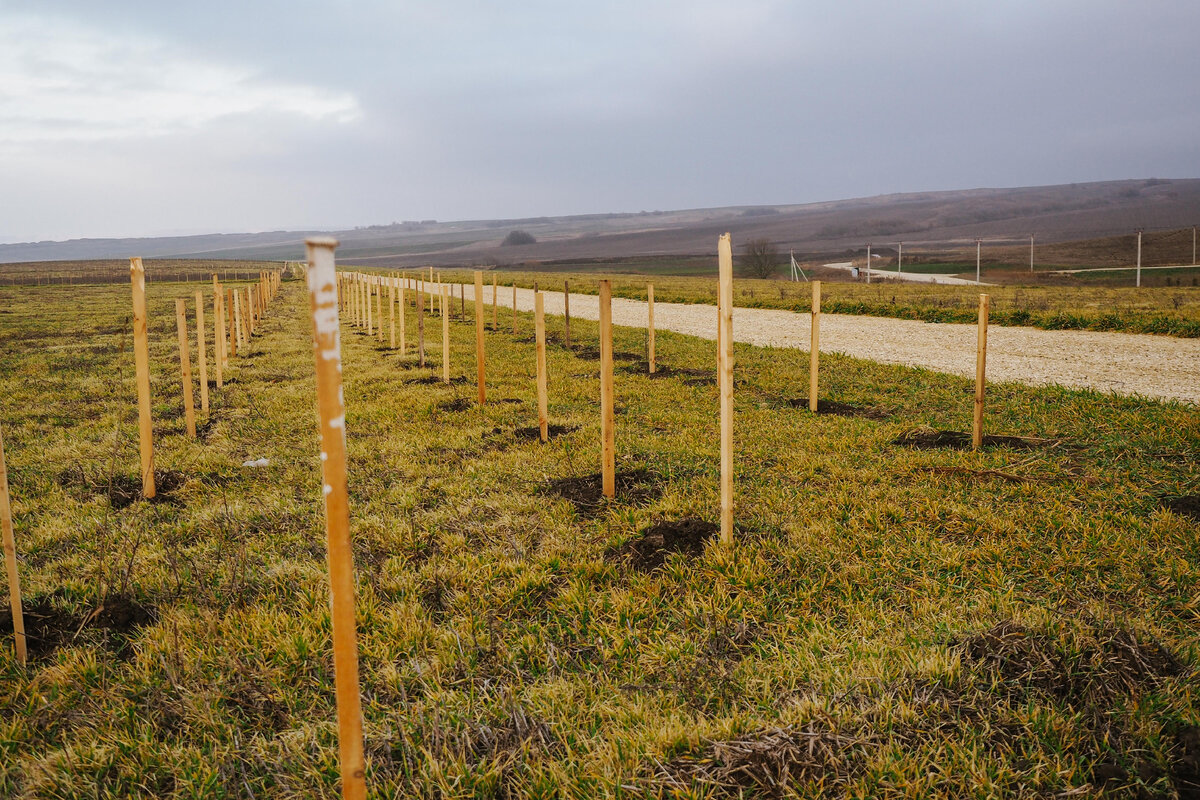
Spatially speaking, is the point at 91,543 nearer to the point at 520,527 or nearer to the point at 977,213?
the point at 520,527

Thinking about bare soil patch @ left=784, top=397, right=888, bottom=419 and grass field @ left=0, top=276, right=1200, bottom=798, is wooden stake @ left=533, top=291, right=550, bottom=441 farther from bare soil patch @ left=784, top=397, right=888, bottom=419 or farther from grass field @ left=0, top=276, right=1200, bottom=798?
bare soil patch @ left=784, top=397, right=888, bottom=419

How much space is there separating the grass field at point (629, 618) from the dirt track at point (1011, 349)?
11.1ft

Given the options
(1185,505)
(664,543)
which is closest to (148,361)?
(664,543)

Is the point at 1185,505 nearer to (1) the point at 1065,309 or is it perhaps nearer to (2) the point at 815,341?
(2) the point at 815,341

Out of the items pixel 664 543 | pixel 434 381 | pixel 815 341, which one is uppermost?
pixel 815 341

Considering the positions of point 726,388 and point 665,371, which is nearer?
point 726,388

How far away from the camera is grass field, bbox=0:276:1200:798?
2.50 m

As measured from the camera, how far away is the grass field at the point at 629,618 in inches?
98.6

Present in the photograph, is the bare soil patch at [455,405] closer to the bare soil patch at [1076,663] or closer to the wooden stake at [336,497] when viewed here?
the bare soil patch at [1076,663]

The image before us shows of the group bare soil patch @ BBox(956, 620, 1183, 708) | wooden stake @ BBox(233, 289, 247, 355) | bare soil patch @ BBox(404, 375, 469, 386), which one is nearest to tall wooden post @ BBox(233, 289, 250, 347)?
wooden stake @ BBox(233, 289, 247, 355)

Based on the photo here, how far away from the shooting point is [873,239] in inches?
6334

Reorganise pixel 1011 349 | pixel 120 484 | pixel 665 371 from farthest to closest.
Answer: pixel 1011 349 → pixel 665 371 → pixel 120 484

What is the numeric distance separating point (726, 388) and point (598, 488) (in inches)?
75.7

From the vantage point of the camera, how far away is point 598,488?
566cm
